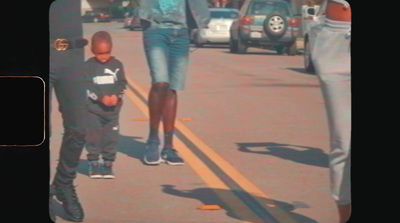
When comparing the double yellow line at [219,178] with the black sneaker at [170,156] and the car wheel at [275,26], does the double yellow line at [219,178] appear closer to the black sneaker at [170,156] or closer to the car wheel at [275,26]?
the black sneaker at [170,156]

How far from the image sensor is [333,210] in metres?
5.97

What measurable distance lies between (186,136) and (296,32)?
23.3 inches

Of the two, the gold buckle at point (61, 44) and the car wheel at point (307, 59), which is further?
the car wheel at point (307, 59)

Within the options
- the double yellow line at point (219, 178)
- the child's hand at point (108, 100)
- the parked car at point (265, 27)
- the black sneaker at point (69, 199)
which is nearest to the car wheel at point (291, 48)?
the parked car at point (265, 27)

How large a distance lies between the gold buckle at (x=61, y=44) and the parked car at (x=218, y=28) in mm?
513

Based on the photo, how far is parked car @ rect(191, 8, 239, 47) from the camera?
19.7 feet

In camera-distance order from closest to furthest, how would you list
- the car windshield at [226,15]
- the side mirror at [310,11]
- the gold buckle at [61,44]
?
the gold buckle at [61,44] < the side mirror at [310,11] < the car windshield at [226,15]

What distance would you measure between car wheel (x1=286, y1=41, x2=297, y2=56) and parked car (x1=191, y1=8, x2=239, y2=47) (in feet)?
0.79

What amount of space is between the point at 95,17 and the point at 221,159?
0.73m

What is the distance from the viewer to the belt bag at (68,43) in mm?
5848

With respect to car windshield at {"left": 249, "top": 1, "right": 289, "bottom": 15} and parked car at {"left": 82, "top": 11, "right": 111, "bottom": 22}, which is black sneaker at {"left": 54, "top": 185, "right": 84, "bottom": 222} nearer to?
parked car at {"left": 82, "top": 11, "right": 111, "bottom": 22}

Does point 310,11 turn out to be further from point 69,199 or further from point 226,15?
point 69,199
